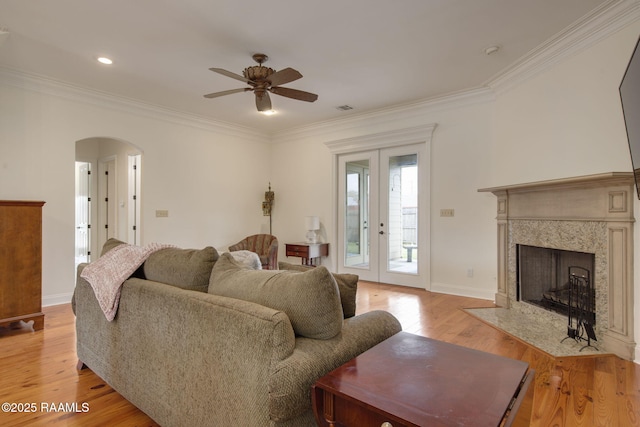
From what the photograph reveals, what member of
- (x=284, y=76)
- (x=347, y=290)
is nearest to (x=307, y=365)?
(x=347, y=290)

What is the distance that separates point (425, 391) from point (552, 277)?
3.36m

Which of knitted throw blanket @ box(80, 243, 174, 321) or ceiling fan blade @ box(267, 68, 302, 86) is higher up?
ceiling fan blade @ box(267, 68, 302, 86)

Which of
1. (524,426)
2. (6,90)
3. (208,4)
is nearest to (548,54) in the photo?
(208,4)

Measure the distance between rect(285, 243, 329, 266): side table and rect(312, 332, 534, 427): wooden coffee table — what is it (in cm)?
456

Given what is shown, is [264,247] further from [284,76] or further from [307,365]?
[307,365]

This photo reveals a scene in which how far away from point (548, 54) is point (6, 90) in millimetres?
5918

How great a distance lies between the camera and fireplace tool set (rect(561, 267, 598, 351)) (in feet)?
9.43

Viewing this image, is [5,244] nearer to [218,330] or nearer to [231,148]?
[218,330]

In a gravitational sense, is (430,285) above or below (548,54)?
below

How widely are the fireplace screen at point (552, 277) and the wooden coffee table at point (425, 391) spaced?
2.49m

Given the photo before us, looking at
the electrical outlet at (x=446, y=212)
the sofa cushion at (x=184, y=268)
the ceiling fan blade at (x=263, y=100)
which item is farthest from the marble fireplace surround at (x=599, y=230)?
the sofa cushion at (x=184, y=268)

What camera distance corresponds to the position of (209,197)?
5898 millimetres

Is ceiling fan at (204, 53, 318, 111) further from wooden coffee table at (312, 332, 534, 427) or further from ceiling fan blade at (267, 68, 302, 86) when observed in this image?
wooden coffee table at (312, 332, 534, 427)

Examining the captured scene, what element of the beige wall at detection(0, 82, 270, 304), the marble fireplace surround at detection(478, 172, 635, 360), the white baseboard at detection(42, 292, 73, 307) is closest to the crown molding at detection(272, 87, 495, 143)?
the beige wall at detection(0, 82, 270, 304)
